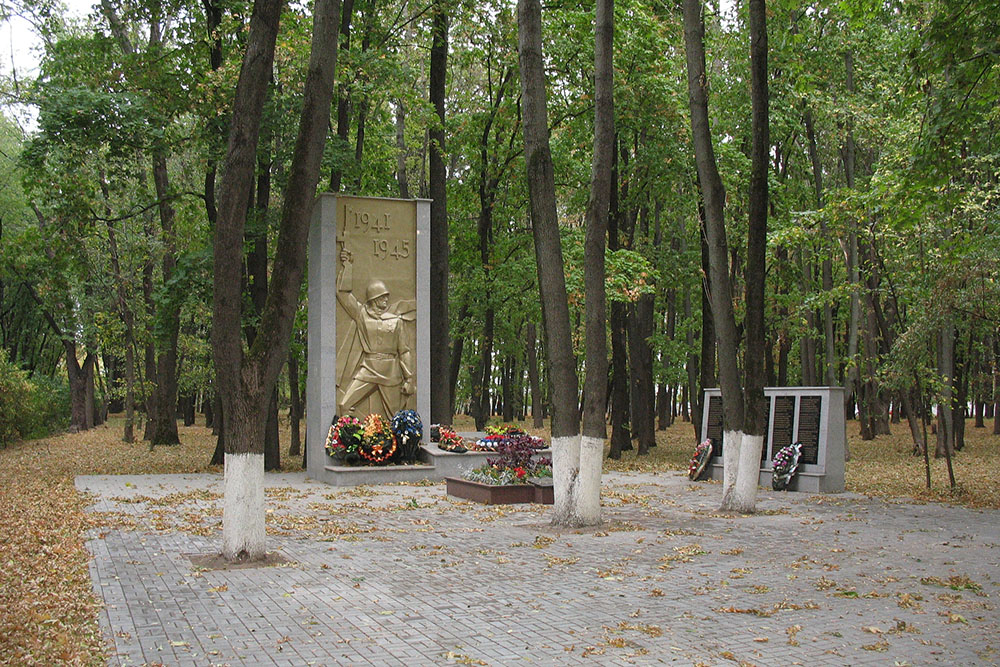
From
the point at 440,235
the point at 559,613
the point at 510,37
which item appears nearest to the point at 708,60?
the point at 510,37

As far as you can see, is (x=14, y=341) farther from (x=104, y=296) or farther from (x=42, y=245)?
(x=42, y=245)

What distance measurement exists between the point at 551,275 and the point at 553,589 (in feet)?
15.3

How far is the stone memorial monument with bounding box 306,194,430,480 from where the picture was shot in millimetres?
17578

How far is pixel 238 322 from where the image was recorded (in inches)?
339

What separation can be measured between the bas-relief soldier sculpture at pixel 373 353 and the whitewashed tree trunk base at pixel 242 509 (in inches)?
353

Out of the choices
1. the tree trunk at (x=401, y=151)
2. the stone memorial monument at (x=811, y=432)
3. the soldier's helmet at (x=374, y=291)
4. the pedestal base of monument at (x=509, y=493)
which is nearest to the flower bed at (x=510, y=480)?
the pedestal base of monument at (x=509, y=493)

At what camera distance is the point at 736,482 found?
12.6 m

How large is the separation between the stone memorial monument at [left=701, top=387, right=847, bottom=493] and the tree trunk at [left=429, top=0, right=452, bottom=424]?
24.3 ft

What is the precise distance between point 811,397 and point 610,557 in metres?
7.95

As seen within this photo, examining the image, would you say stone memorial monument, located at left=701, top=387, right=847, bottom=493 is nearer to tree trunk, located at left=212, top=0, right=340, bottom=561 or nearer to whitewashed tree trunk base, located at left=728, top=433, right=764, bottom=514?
whitewashed tree trunk base, located at left=728, top=433, right=764, bottom=514

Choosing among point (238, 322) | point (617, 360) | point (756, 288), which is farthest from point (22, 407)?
point (756, 288)

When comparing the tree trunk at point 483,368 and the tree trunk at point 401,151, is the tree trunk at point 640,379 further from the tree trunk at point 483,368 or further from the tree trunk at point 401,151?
the tree trunk at point 401,151

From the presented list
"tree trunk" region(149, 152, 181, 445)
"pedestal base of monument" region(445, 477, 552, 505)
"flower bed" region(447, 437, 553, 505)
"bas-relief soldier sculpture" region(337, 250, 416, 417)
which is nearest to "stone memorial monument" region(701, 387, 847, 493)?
"flower bed" region(447, 437, 553, 505)

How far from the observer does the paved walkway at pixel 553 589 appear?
5.74 m
